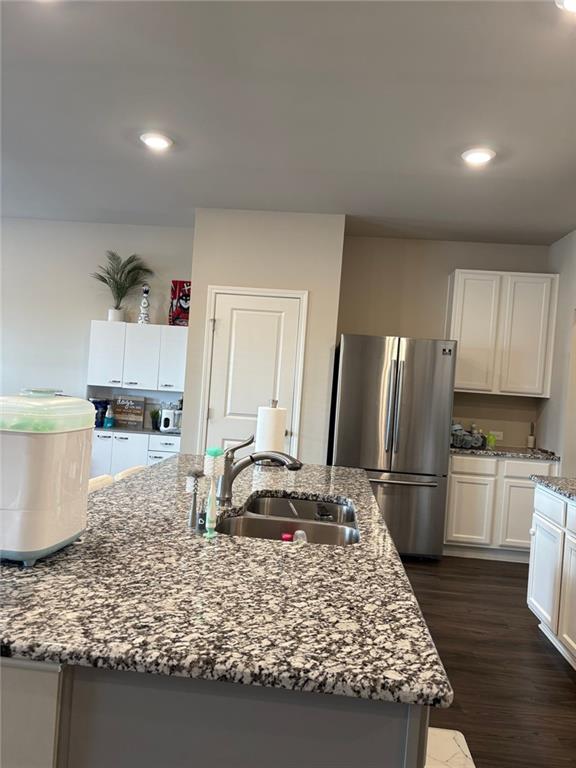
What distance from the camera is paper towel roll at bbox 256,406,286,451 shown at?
8.68 ft

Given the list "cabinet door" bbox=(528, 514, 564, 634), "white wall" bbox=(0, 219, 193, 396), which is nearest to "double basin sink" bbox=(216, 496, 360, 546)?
"cabinet door" bbox=(528, 514, 564, 634)

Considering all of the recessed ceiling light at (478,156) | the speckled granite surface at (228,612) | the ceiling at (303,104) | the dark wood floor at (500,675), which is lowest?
the dark wood floor at (500,675)

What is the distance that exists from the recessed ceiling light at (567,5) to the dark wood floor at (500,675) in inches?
103

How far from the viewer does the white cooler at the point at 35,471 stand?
Result: 104 centimetres

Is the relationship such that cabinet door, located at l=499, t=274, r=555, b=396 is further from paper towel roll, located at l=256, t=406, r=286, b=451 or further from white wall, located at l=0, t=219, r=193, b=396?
white wall, located at l=0, t=219, r=193, b=396

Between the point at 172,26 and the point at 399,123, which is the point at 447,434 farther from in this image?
the point at 172,26

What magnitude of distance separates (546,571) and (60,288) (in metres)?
4.77

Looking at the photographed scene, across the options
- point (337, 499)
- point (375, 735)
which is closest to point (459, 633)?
point (337, 499)

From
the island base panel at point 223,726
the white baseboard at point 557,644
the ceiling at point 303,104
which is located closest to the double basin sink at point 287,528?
the island base panel at point 223,726

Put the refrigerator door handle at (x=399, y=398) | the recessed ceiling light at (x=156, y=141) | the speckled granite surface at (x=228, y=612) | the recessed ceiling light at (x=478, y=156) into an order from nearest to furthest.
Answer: the speckled granite surface at (x=228, y=612), the recessed ceiling light at (x=478, y=156), the recessed ceiling light at (x=156, y=141), the refrigerator door handle at (x=399, y=398)

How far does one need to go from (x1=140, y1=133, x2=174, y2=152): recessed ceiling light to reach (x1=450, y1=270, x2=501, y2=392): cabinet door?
8.56 ft

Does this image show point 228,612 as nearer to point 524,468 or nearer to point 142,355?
point 524,468

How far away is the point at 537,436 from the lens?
4.79 metres

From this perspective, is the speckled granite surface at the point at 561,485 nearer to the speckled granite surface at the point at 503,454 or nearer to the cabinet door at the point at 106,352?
the speckled granite surface at the point at 503,454
